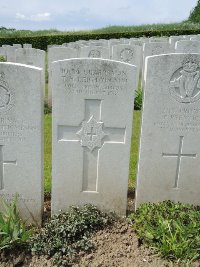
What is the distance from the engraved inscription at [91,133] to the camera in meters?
4.18

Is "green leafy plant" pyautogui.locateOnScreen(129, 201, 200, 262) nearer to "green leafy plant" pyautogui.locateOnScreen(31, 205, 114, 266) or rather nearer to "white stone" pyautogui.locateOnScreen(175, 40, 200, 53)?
"green leafy plant" pyautogui.locateOnScreen(31, 205, 114, 266)

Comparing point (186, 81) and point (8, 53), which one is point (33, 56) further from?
point (186, 81)

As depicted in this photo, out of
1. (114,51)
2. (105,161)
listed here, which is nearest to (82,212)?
(105,161)

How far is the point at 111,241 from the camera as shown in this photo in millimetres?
3965

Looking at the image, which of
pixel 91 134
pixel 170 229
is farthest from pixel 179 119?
pixel 170 229

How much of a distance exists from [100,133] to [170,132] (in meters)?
0.81

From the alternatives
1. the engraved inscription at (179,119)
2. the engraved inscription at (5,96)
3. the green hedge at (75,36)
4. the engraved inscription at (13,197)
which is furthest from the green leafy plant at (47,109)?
the green hedge at (75,36)

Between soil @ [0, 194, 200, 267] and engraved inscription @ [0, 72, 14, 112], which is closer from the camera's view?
soil @ [0, 194, 200, 267]

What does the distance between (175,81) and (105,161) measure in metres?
1.19

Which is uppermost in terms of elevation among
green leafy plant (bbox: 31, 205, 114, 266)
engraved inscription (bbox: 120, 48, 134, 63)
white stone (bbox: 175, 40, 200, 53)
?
white stone (bbox: 175, 40, 200, 53)

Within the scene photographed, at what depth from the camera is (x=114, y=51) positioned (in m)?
10.7

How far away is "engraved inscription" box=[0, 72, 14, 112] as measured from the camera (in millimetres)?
3934

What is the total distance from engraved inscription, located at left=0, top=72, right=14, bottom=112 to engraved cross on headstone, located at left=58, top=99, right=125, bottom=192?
591 millimetres

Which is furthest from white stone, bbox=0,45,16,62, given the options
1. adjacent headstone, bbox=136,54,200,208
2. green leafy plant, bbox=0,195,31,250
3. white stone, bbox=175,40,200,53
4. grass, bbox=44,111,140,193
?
green leafy plant, bbox=0,195,31,250
